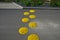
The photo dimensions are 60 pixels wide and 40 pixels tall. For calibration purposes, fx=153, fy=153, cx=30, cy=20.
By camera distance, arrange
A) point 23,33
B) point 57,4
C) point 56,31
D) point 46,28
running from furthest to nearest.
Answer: point 57,4
point 46,28
point 56,31
point 23,33

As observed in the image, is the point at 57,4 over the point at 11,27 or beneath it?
beneath

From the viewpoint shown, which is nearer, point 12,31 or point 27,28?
point 12,31

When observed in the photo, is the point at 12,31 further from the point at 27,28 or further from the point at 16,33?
the point at 27,28

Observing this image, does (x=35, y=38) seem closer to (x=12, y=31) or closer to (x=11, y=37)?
(x=11, y=37)

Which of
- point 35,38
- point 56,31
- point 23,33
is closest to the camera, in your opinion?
point 35,38

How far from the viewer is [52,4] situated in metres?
9.65

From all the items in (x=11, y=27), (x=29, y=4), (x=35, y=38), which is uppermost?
(x=35, y=38)

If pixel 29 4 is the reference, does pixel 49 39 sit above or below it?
above

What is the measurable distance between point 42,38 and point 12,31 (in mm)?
964

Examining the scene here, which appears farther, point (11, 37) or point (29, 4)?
point (29, 4)

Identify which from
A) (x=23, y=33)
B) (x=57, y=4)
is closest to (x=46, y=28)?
(x=23, y=33)

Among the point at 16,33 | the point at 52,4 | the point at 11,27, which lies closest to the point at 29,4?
the point at 52,4

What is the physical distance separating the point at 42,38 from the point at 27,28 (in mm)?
937

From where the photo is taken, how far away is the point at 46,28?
4.61m
